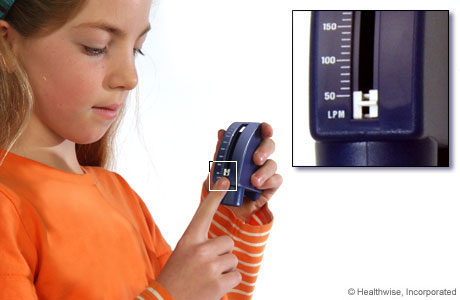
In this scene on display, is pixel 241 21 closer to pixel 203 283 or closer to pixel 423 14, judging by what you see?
pixel 423 14

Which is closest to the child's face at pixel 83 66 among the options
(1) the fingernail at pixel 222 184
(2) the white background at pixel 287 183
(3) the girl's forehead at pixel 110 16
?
(3) the girl's forehead at pixel 110 16

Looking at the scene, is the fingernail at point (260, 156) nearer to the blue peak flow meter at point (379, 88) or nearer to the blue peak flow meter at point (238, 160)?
the blue peak flow meter at point (238, 160)

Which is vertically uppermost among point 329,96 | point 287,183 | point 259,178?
point 329,96

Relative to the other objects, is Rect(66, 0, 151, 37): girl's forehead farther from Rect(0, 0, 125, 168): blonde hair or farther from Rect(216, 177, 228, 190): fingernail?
Rect(216, 177, 228, 190): fingernail

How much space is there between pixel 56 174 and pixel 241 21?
101cm

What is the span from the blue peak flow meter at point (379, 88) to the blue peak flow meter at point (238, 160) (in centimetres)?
76

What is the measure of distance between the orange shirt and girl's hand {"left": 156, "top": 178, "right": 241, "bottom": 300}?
0.01 m

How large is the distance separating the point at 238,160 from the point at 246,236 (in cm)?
11

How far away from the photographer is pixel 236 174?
0.60m

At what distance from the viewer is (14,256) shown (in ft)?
1.49

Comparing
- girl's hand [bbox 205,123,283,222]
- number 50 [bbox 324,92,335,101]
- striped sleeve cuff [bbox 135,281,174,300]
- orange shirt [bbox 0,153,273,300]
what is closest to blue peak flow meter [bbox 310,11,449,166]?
number 50 [bbox 324,92,335,101]

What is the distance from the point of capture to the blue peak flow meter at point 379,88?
1379mm

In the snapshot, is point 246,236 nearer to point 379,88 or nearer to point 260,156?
point 260,156

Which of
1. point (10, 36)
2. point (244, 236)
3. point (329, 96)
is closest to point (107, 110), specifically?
point (10, 36)
